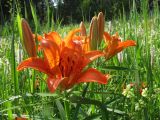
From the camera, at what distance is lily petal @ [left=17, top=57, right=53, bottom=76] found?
3.04ft

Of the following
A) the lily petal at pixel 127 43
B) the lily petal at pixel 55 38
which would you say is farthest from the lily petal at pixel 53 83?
the lily petal at pixel 127 43

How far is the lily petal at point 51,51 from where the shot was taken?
3.12 ft

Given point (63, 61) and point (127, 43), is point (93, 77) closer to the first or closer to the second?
point (63, 61)

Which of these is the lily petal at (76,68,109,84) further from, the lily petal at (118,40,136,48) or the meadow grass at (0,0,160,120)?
the lily petal at (118,40,136,48)

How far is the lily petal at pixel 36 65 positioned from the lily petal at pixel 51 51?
0.01 metres

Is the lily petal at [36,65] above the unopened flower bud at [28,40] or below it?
below

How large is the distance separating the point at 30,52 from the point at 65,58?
115mm

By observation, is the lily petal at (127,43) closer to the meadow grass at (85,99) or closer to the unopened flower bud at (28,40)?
the meadow grass at (85,99)

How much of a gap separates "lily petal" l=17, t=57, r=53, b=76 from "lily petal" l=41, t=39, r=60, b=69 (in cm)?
1

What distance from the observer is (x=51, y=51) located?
3.14 feet

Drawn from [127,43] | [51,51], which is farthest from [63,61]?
[127,43]

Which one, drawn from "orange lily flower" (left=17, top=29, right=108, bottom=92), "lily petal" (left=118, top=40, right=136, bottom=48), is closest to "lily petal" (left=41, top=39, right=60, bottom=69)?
"orange lily flower" (left=17, top=29, right=108, bottom=92)

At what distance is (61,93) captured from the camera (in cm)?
97

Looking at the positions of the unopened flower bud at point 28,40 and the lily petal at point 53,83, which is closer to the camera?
the lily petal at point 53,83
